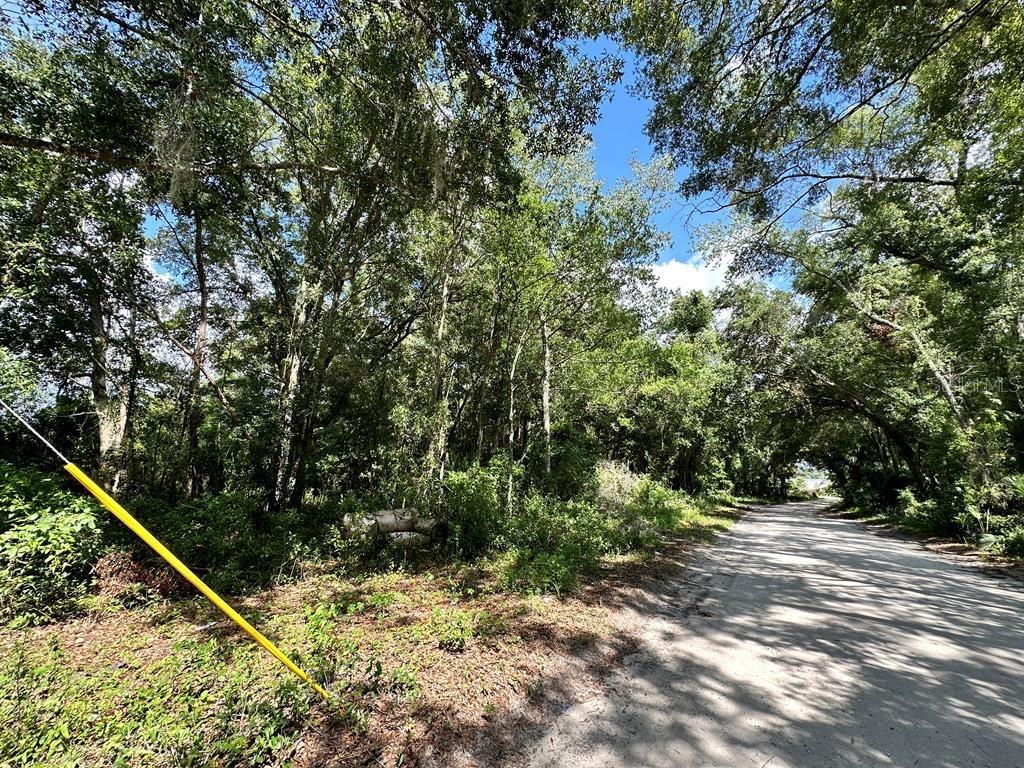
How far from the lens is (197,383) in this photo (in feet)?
36.2

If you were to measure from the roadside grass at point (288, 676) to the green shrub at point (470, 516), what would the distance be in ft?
5.95

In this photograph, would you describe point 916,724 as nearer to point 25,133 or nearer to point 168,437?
point 25,133

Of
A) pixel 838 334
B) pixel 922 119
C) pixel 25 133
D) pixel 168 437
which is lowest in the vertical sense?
pixel 168 437

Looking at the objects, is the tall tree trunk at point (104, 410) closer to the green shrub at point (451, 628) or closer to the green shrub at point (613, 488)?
the green shrub at point (451, 628)

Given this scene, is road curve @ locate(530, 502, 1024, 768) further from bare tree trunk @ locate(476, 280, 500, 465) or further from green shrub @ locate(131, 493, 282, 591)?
bare tree trunk @ locate(476, 280, 500, 465)

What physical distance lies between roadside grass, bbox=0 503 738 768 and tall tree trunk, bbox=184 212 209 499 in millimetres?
7675

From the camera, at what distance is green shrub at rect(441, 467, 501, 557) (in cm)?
678

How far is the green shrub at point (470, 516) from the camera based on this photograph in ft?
22.2

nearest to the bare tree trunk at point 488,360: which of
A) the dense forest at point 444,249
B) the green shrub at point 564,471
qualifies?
the dense forest at point 444,249

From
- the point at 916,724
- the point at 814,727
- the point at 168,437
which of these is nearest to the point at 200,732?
the point at 814,727

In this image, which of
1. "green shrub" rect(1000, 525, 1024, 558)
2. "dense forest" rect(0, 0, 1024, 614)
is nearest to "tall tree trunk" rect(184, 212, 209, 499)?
"dense forest" rect(0, 0, 1024, 614)

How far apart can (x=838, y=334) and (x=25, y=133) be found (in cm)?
1994

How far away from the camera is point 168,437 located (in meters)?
11.3

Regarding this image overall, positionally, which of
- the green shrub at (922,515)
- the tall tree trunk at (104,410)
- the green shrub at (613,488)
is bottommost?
the green shrub at (922,515)
